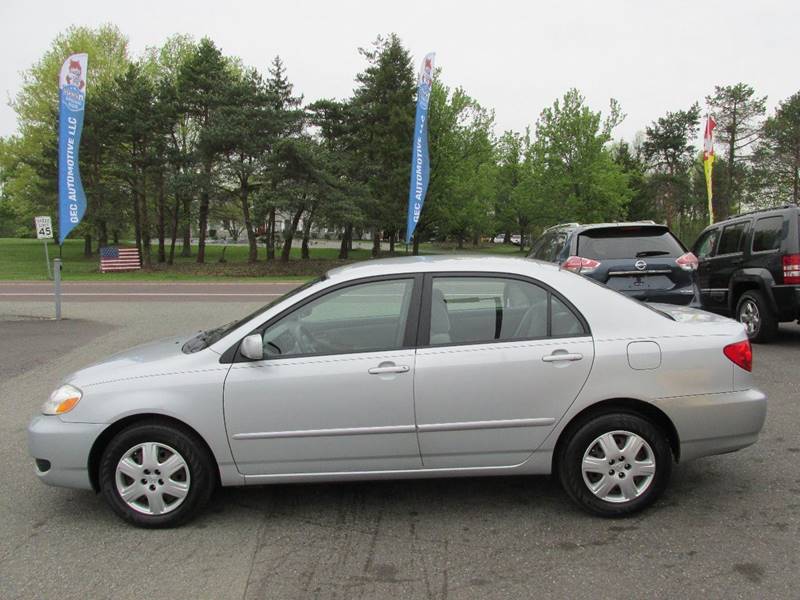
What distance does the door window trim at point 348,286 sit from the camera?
3594 millimetres

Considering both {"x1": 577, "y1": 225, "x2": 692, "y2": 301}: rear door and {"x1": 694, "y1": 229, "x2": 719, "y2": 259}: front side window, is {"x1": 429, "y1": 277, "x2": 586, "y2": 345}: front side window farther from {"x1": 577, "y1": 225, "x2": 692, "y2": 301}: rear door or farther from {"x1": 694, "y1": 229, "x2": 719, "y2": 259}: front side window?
{"x1": 694, "y1": 229, "x2": 719, "y2": 259}: front side window

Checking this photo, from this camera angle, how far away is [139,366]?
12.1 feet

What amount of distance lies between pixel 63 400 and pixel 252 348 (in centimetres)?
121

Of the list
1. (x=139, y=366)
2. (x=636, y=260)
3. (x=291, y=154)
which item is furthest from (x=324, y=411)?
(x=291, y=154)

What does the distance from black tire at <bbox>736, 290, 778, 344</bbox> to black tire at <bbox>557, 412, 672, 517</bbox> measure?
5829mm

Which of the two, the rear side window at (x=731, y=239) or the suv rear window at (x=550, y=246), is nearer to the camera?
the suv rear window at (x=550, y=246)

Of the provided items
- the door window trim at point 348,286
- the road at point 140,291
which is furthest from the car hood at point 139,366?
the road at point 140,291

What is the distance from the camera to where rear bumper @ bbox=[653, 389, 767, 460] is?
3.58 metres

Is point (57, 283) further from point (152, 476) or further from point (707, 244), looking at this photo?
point (707, 244)

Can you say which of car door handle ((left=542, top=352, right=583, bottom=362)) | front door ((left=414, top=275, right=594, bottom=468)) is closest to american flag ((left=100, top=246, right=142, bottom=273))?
front door ((left=414, top=275, right=594, bottom=468))

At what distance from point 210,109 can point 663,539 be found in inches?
1358

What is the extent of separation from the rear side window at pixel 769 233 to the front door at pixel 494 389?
241 inches

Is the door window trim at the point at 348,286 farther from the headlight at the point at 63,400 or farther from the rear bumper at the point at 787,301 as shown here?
the rear bumper at the point at 787,301

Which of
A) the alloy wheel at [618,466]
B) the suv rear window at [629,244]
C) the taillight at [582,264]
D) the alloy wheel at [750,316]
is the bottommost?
the alloy wheel at [618,466]
